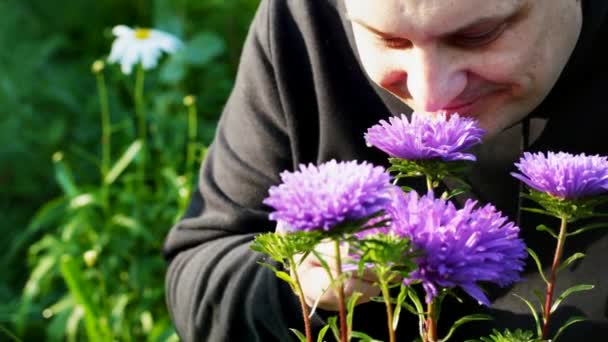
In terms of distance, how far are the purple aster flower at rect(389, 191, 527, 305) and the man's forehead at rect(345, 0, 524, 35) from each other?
9.6 inches

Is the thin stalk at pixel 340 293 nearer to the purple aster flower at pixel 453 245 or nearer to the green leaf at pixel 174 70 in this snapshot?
the purple aster flower at pixel 453 245

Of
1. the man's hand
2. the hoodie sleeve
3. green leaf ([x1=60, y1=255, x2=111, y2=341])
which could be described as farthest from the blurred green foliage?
the man's hand

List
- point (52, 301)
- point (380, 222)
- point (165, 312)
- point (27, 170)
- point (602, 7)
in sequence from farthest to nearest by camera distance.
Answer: point (27, 170)
point (52, 301)
point (165, 312)
point (602, 7)
point (380, 222)

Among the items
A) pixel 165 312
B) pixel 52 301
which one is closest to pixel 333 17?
pixel 165 312

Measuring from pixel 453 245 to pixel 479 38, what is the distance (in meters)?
0.32

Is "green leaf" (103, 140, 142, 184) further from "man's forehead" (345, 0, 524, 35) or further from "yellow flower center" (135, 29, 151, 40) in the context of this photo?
"man's forehead" (345, 0, 524, 35)

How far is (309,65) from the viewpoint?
5.06 ft

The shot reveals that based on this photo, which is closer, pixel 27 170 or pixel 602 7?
pixel 602 7

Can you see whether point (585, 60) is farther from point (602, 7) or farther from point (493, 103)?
point (493, 103)

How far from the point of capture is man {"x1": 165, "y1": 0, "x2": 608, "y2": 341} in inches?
41.8

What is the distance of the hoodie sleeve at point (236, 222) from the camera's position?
4.86ft

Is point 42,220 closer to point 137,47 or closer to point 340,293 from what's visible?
point 137,47

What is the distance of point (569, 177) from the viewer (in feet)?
2.78

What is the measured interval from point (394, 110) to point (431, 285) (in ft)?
2.22
